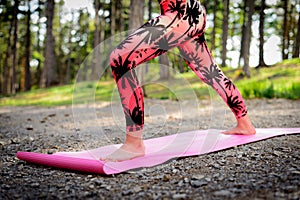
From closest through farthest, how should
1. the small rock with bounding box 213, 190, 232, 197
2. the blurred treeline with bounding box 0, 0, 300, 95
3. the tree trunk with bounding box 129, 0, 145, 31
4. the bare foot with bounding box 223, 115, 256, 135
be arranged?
the small rock with bounding box 213, 190, 232, 197
the bare foot with bounding box 223, 115, 256, 135
the tree trunk with bounding box 129, 0, 145, 31
the blurred treeline with bounding box 0, 0, 300, 95

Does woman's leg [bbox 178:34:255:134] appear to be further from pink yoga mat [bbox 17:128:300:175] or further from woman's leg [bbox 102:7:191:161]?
woman's leg [bbox 102:7:191:161]

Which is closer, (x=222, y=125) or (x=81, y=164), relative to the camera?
(x=81, y=164)

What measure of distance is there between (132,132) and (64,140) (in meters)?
1.17

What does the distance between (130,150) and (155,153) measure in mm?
204

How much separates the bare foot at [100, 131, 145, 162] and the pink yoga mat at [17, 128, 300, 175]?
0.04 metres

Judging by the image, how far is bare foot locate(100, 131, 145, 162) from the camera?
1.98 m

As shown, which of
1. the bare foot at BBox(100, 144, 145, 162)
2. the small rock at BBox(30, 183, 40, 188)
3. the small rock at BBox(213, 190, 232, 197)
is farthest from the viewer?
the bare foot at BBox(100, 144, 145, 162)

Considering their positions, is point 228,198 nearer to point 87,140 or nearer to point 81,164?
point 81,164

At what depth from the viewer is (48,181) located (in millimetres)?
1706

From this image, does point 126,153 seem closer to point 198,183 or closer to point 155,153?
point 155,153

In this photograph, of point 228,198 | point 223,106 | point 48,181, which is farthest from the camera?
point 223,106

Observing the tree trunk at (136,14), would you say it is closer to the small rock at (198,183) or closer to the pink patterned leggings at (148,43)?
the pink patterned leggings at (148,43)

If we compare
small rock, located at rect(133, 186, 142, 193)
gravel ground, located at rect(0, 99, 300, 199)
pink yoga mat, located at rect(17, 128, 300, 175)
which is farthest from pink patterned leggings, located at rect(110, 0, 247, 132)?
small rock, located at rect(133, 186, 142, 193)

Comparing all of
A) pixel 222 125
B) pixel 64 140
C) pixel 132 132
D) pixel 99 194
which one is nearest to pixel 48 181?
pixel 99 194
